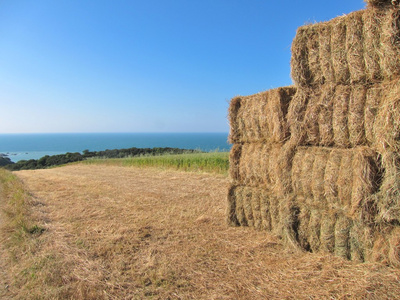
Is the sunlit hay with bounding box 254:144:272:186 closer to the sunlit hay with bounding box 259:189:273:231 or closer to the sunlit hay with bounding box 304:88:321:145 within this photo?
the sunlit hay with bounding box 259:189:273:231

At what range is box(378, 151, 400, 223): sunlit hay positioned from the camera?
9.43 feet

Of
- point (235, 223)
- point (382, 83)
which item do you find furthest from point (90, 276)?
point (382, 83)

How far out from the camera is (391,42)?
2854 mm

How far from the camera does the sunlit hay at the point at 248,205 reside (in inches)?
191

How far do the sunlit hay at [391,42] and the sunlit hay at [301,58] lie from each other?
3.10 ft

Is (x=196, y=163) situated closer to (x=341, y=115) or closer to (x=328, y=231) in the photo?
(x=328, y=231)

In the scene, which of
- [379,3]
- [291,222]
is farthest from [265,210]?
[379,3]

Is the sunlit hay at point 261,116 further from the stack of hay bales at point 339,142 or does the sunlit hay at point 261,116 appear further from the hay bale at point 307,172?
the hay bale at point 307,172

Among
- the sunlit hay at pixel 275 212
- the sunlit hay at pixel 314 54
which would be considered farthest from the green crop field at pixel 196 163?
the sunlit hay at pixel 314 54

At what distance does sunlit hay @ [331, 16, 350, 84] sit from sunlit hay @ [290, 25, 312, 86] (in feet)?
1.18

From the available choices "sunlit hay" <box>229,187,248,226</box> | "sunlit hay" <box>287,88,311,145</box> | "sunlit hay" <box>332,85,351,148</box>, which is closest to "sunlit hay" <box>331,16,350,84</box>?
"sunlit hay" <box>332,85,351,148</box>

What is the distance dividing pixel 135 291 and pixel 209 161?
33.7 ft

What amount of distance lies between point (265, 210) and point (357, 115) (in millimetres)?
2037

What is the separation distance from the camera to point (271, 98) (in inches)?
173
